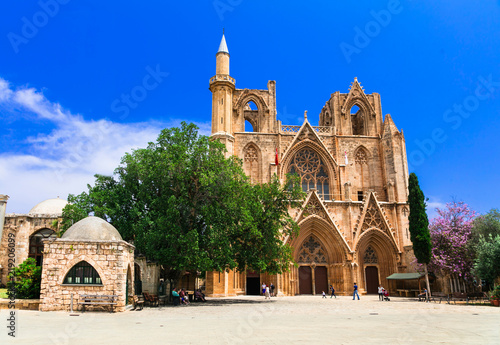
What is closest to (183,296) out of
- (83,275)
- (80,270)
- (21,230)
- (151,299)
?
(151,299)

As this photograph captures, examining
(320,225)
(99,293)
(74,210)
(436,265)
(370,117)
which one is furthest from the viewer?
(370,117)

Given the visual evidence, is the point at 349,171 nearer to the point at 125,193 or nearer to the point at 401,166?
the point at 401,166

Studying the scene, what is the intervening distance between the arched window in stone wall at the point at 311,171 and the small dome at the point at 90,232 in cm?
2323

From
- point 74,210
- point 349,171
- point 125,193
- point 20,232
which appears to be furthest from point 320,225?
point 20,232

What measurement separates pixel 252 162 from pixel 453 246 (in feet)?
59.9

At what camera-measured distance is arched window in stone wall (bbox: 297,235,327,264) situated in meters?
34.5

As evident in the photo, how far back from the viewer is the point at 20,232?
3120 cm

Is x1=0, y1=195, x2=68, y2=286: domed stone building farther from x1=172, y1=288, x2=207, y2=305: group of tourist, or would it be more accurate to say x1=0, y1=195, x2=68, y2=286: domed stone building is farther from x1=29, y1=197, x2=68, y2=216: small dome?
x1=172, y1=288, x2=207, y2=305: group of tourist

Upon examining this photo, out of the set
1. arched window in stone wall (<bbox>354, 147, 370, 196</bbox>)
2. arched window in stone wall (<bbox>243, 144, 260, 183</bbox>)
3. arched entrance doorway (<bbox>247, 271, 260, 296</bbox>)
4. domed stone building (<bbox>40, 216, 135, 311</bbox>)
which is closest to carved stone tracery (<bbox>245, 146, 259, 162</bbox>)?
arched window in stone wall (<bbox>243, 144, 260, 183</bbox>)

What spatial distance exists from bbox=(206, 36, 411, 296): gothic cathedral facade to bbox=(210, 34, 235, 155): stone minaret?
92mm

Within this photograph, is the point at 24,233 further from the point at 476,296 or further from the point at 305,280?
the point at 476,296

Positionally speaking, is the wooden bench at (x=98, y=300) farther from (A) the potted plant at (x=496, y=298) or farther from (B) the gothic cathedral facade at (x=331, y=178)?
(A) the potted plant at (x=496, y=298)

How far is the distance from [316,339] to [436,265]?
74.1 ft

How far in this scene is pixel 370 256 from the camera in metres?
35.4
